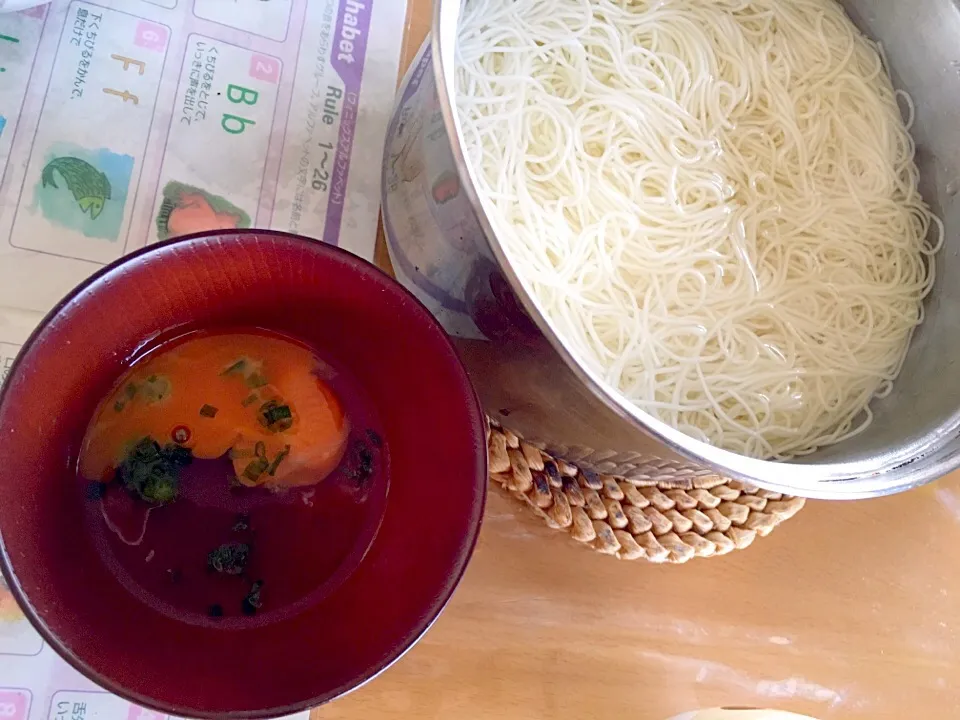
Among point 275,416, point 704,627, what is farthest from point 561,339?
point 704,627

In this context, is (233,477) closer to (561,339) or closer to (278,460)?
(278,460)

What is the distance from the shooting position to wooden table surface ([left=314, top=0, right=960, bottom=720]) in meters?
0.62

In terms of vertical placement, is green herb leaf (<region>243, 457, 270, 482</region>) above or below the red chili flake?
below

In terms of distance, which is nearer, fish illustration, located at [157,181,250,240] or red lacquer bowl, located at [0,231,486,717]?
red lacquer bowl, located at [0,231,486,717]

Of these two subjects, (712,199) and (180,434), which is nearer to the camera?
(180,434)

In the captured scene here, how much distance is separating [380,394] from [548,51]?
340mm

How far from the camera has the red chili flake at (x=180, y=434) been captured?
1.83ft

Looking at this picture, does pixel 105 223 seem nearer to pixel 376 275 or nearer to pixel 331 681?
pixel 376 275

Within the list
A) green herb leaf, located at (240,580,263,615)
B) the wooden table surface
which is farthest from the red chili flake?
the wooden table surface

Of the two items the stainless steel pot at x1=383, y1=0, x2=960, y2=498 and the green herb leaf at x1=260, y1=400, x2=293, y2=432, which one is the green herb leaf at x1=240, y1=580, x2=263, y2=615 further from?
the stainless steel pot at x1=383, y1=0, x2=960, y2=498

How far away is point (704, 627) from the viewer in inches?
26.3

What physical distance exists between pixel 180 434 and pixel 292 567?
0.13m

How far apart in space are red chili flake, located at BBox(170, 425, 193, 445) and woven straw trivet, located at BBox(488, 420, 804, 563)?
0.24 metres

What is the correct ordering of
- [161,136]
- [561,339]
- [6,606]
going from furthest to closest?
[161,136] < [6,606] < [561,339]
